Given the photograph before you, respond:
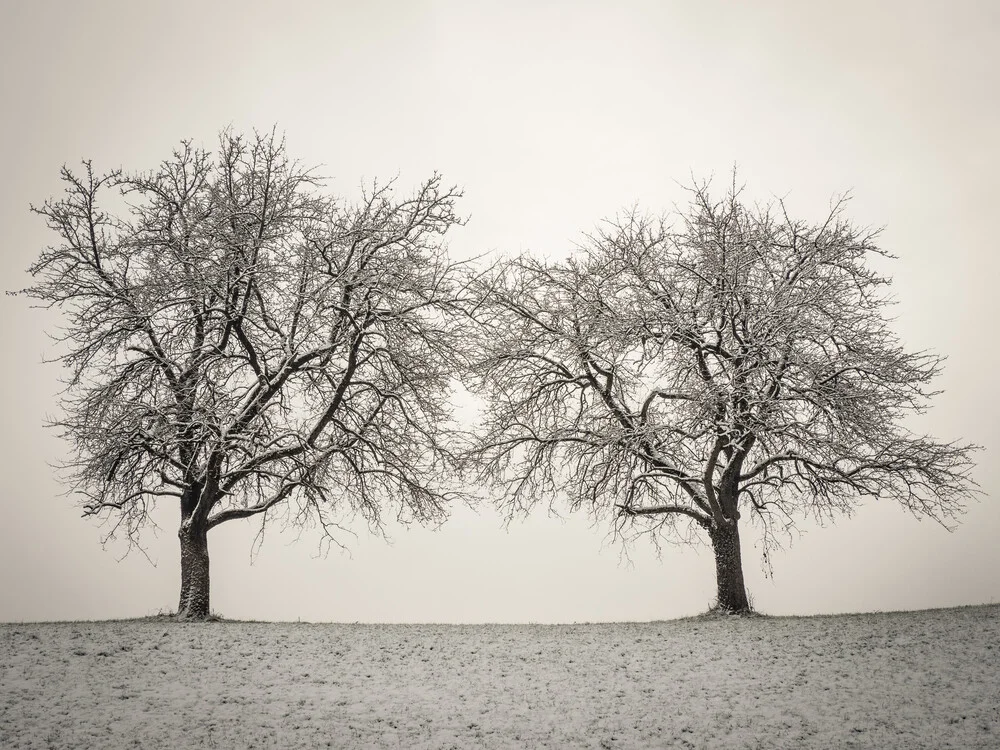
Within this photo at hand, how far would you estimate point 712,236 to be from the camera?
17.5m

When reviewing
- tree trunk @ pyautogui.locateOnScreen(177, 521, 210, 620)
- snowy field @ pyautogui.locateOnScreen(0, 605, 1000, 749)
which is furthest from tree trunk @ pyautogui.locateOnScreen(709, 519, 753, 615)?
tree trunk @ pyautogui.locateOnScreen(177, 521, 210, 620)

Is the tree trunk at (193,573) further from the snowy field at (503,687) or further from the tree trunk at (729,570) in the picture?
the tree trunk at (729,570)

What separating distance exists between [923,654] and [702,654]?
339 centimetres

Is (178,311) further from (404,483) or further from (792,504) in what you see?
(792,504)

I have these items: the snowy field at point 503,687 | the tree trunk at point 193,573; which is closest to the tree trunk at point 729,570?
the snowy field at point 503,687

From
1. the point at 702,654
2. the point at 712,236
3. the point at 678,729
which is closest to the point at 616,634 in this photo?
the point at 702,654

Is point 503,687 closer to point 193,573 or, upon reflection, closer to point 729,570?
point 729,570

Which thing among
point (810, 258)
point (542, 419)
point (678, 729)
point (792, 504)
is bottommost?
point (678, 729)

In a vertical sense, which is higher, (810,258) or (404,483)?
(810,258)

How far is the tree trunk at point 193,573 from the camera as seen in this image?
1656cm

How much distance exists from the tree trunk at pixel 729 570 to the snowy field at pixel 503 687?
2.23 metres

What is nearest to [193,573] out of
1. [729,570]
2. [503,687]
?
Answer: [503,687]

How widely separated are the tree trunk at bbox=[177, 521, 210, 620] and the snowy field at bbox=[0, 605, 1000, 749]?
191 centimetres

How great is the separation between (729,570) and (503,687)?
7814mm
